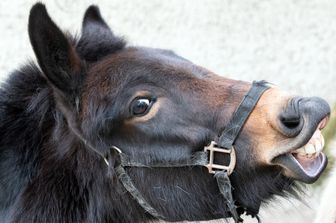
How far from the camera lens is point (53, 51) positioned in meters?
1.94

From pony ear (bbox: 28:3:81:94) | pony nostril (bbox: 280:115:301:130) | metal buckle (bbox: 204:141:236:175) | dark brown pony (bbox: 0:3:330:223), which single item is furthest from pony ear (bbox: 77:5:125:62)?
pony nostril (bbox: 280:115:301:130)

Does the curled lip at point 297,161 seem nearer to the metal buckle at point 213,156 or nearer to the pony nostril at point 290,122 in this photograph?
the pony nostril at point 290,122

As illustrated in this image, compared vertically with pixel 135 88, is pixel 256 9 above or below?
below

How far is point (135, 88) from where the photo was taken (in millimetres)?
1936

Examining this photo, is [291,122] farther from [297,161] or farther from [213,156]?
[213,156]

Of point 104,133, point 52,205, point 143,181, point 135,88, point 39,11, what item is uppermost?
point 39,11

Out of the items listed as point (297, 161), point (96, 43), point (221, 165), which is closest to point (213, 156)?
point (221, 165)

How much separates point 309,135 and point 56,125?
89 centimetres

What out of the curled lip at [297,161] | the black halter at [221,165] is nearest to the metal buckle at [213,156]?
the black halter at [221,165]

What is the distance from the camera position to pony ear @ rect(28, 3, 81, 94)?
6.14 feet

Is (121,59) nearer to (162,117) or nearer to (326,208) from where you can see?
(162,117)

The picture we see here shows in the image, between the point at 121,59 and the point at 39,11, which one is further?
the point at 121,59

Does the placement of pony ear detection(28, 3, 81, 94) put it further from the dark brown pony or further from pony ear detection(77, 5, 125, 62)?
pony ear detection(77, 5, 125, 62)

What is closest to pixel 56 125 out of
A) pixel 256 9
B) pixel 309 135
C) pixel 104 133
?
pixel 104 133
